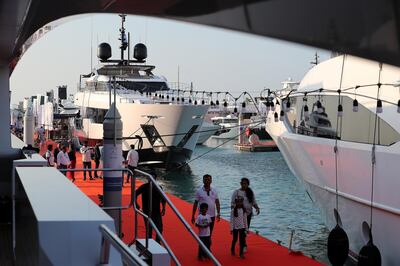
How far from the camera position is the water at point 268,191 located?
17270 mm

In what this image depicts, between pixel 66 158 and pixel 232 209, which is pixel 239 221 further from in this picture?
pixel 66 158

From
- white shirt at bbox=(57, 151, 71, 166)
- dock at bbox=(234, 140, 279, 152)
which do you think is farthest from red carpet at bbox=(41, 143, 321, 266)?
dock at bbox=(234, 140, 279, 152)

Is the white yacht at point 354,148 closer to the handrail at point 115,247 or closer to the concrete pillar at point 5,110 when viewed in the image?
the concrete pillar at point 5,110

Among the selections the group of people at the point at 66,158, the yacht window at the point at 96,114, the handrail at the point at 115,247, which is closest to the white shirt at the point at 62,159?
the group of people at the point at 66,158

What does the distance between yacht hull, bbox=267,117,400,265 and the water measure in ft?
5.93

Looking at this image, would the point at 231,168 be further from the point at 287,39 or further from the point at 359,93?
the point at 287,39

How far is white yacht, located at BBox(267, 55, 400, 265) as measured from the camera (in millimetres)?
10078

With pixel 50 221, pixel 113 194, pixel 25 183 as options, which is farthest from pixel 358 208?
pixel 50 221

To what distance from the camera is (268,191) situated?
97.4ft

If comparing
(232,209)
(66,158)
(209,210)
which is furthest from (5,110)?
(66,158)

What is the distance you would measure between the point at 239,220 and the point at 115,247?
7.31 meters

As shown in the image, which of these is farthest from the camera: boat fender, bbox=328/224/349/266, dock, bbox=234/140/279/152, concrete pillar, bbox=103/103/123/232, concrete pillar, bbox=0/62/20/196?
dock, bbox=234/140/279/152

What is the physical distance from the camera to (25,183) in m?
4.86

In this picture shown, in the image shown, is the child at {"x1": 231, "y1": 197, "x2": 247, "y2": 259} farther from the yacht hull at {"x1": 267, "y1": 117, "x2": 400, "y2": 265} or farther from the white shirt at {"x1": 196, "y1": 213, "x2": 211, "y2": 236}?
the yacht hull at {"x1": 267, "y1": 117, "x2": 400, "y2": 265}
